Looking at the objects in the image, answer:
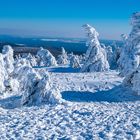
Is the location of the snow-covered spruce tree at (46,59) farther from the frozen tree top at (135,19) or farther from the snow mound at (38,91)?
the snow mound at (38,91)

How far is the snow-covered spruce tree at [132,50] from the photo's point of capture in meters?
32.8

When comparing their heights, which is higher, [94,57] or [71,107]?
[94,57]

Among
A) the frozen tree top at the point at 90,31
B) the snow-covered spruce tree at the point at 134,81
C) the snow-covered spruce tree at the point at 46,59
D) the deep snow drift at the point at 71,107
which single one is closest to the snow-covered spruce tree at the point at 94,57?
the frozen tree top at the point at 90,31

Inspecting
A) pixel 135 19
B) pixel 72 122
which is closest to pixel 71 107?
pixel 72 122

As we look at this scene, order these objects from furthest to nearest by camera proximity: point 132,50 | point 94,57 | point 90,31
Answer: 1. point 94,57
2. point 90,31
3. point 132,50

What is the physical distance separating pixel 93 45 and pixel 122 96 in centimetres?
2948

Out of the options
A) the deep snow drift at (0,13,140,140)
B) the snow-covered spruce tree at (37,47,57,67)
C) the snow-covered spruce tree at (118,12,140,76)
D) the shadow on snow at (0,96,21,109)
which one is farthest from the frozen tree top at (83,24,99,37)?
the shadow on snow at (0,96,21,109)

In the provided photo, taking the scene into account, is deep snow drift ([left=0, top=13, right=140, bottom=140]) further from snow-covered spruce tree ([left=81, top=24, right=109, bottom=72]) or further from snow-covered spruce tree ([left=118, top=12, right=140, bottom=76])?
snow-covered spruce tree ([left=81, top=24, right=109, bottom=72])

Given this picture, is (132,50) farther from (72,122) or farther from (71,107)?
(72,122)

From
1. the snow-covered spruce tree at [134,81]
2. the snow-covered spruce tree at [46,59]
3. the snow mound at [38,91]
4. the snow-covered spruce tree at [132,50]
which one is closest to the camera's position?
the snow mound at [38,91]

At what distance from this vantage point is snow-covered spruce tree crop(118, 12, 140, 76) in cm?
3281

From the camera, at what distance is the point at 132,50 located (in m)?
36.0

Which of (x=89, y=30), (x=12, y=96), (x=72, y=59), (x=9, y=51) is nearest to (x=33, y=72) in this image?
(x=12, y=96)

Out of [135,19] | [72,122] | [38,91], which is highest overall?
[135,19]
